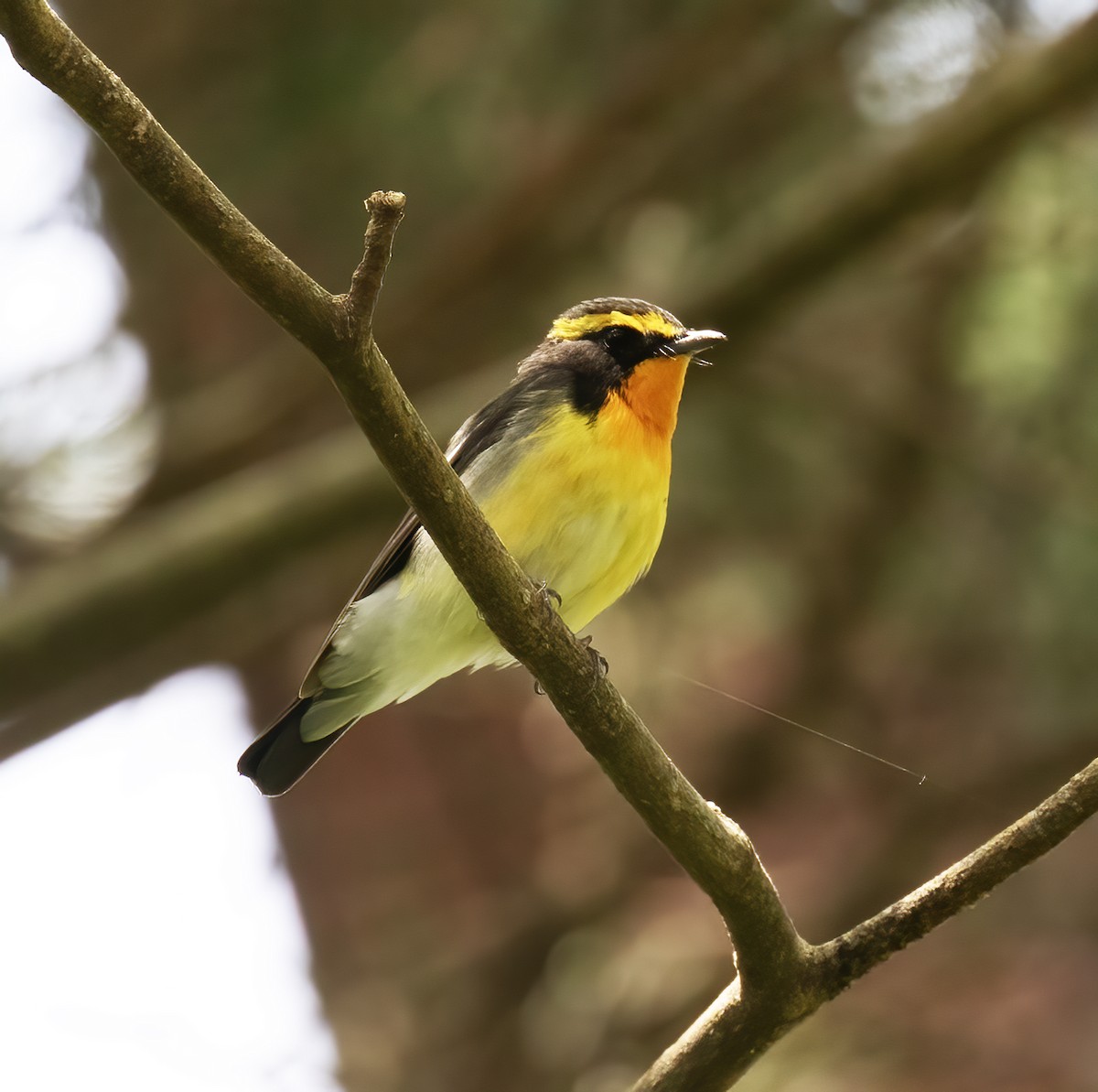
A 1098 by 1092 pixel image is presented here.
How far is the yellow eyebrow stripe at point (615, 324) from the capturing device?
12.4 feet

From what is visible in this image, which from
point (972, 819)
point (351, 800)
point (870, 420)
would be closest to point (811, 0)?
point (870, 420)

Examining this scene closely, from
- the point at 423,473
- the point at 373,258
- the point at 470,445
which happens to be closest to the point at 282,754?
the point at 470,445

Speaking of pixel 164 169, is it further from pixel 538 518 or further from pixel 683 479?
pixel 683 479

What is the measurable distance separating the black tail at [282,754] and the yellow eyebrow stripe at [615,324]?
1292mm

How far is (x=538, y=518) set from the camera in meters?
3.30

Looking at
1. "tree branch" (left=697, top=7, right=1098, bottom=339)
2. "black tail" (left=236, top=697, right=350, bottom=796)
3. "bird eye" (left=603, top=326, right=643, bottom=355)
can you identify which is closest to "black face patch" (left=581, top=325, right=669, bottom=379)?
"bird eye" (left=603, top=326, right=643, bottom=355)

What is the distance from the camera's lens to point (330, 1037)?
22.1 ft

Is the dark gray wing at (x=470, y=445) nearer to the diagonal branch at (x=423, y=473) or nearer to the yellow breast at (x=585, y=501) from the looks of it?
the yellow breast at (x=585, y=501)

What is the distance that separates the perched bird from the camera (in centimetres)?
331

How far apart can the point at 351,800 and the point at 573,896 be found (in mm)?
1978

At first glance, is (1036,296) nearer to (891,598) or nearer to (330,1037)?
(891,598)

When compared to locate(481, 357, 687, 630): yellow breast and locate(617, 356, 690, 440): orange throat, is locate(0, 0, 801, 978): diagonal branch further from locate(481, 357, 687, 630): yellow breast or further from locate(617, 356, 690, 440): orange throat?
locate(617, 356, 690, 440): orange throat

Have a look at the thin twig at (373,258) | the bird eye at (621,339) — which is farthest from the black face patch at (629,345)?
the thin twig at (373,258)

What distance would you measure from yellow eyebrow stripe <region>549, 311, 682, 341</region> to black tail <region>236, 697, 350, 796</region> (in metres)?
1.29
